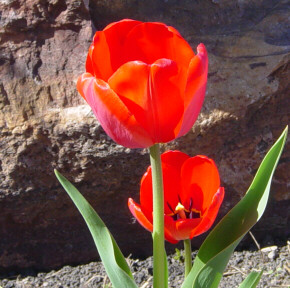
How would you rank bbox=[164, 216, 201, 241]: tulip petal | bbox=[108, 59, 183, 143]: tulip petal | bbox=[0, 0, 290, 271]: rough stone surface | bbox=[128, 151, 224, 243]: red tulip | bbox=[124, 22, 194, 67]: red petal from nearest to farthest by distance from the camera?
1. bbox=[108, 59, 183, 143]: tulip petal
2. bbox=[124, 22, 194, 67]: red petal
3. bbox=[164, 216, 201, 241]: tulip petal
4. bbox=[128, 151, 224, 243]: red tulip
5. bbox=[0, 0, 290, 271]: rough stone surface

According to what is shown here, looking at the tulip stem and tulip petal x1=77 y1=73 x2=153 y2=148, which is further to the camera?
the tulip stem

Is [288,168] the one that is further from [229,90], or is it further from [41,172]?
[41,172]

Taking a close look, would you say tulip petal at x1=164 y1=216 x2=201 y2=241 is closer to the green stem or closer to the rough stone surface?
the green stem

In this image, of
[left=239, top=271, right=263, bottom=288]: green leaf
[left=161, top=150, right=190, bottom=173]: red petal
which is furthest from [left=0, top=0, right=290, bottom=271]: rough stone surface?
[left=239, top=271, right=263, bottom=288]: green leaf

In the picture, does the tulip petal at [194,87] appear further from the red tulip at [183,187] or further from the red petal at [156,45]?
the red tulip at [183,187]

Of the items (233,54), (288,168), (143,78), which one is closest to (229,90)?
(233,54)

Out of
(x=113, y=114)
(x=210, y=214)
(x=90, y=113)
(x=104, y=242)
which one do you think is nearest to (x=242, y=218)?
(x=210, y=214)

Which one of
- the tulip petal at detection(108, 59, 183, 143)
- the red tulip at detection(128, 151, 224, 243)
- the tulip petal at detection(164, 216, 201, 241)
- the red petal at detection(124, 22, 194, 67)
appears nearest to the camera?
the tulip petal at detection(108, 59, 183, 143)
